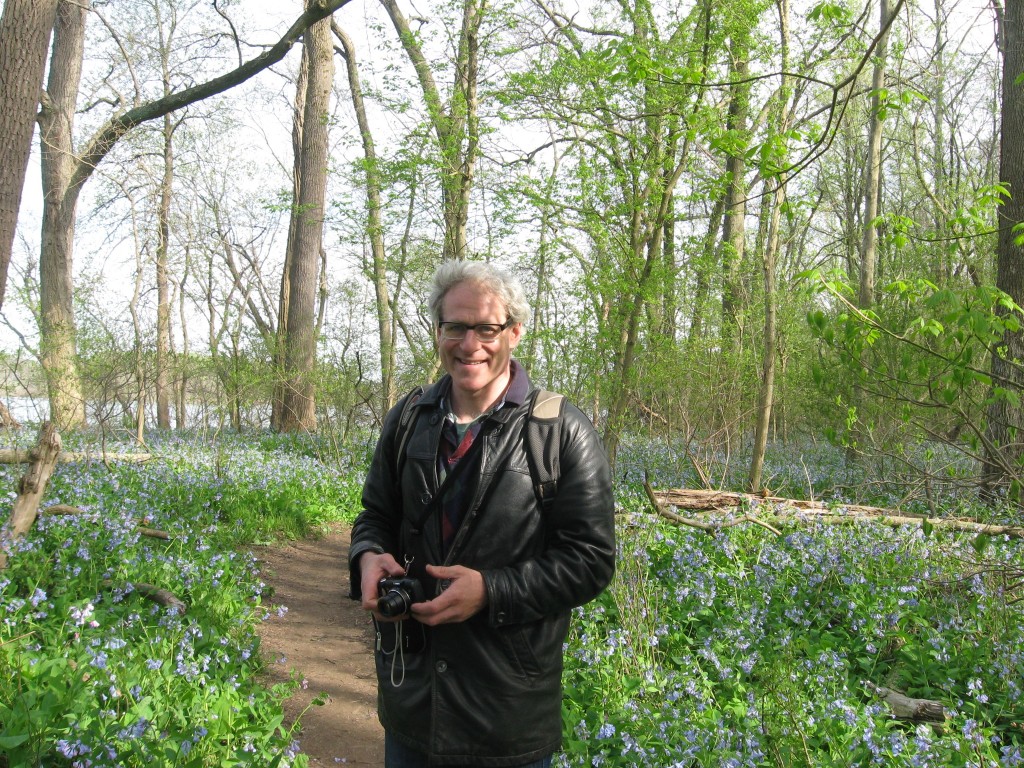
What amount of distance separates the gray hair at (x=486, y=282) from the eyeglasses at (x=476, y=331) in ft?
0.27

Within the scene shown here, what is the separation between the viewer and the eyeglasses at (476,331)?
2.09 metres

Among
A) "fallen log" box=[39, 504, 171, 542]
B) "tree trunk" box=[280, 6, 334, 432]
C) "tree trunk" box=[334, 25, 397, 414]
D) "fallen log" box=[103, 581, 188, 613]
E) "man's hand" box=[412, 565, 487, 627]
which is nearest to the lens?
"man's hand" box=[412, 565, 487, 627]

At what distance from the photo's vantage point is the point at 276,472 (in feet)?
29.2

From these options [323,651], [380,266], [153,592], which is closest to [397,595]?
[153,592]

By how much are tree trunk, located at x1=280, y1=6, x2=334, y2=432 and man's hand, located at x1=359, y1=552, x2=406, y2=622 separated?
1246 centimetres

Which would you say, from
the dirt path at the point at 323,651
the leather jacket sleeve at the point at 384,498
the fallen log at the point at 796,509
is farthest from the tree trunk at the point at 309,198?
the leather jacket sleeve at the point at 384,498

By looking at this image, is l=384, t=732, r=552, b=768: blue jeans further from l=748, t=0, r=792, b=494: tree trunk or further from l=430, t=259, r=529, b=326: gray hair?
l=748, t=0, r=792, b=494: tree trunk

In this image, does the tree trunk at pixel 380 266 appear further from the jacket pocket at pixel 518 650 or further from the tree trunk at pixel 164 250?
the jacket pocket at pixel 518 650

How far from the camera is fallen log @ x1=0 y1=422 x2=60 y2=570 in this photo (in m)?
4.36

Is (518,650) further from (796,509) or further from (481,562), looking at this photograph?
(796,509)

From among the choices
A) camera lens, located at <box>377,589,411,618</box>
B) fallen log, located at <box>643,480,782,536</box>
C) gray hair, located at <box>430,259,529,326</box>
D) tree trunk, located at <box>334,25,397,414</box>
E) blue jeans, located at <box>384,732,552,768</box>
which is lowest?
blue jeans, located at <box>384,732,552,768</box>

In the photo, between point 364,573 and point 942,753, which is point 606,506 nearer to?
point 364,573

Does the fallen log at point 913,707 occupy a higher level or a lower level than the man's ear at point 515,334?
lower

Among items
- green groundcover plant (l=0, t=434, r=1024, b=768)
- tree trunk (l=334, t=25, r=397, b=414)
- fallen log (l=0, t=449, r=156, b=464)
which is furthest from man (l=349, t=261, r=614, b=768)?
tree trunk (l=334, t=25, r=397, b=414)
